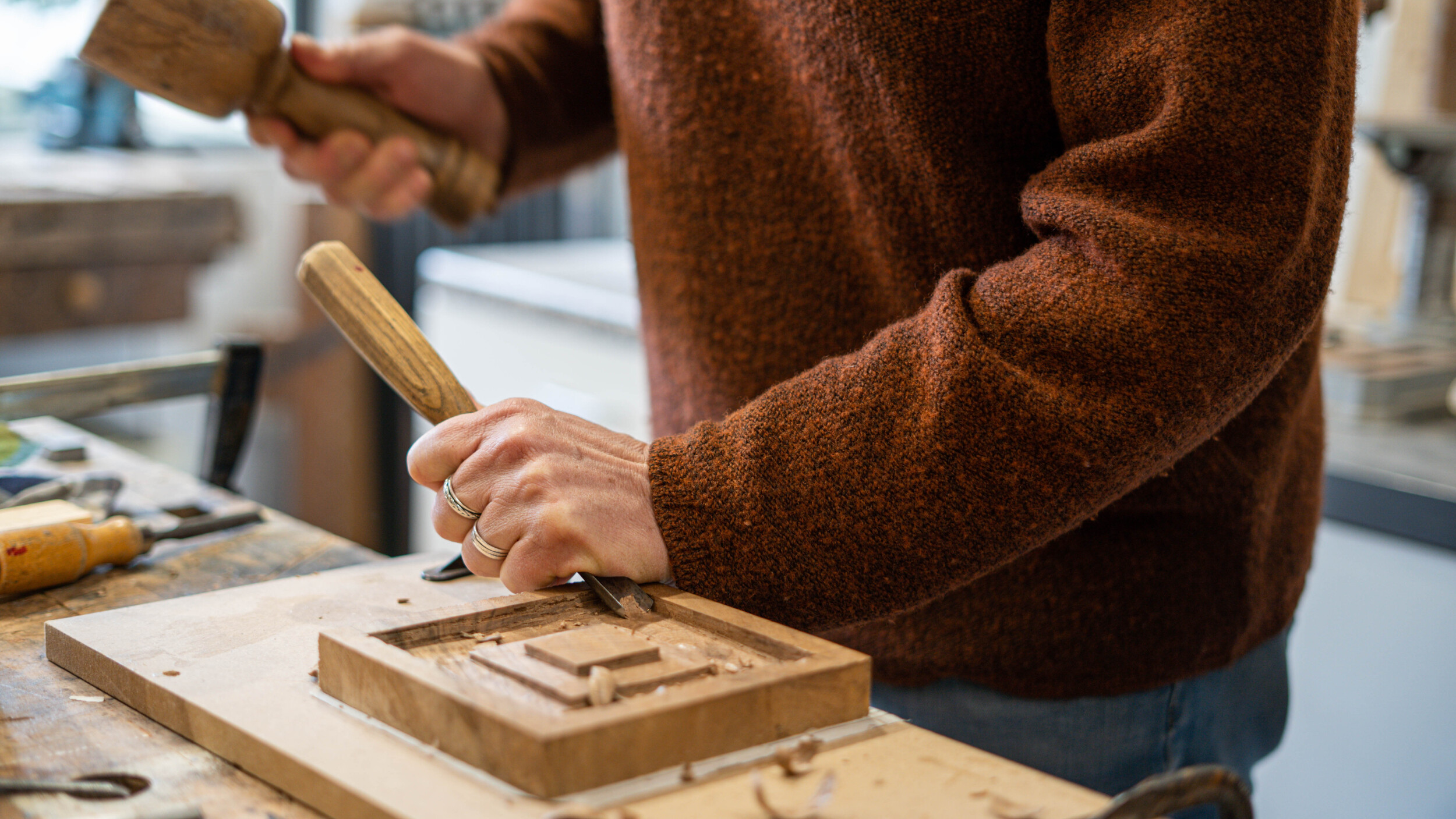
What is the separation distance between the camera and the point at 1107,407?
593 millimetres

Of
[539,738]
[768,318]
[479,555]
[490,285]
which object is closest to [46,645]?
[479,555]

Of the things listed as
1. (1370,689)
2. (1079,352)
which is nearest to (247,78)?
(1079,352)

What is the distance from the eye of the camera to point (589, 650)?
555 mm

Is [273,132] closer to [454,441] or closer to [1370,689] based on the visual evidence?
[454,441]

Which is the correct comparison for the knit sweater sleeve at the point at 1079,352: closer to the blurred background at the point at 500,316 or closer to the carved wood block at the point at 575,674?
the carved wood block at the point at 575,674

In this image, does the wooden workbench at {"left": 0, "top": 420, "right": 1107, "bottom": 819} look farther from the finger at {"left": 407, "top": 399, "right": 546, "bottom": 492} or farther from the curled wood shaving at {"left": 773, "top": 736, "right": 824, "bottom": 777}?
the finger at {"left": 407, "top": 399, "right": 546, "bottom": 492}

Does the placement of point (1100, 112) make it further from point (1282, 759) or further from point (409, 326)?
point (1282, 759)

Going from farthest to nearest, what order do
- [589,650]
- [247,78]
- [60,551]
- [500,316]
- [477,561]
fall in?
1. [500,316]
2. [247,78]
3. [60,551]
4. [477,561]
5. [589,650]

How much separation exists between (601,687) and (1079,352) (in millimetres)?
275

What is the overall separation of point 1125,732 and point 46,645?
67cm

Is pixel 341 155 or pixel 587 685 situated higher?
pixel 341 155

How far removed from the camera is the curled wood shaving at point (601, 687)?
1.70 ft

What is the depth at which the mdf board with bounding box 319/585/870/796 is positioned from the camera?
0.49 metres

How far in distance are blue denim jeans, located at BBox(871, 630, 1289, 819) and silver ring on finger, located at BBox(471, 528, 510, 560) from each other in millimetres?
329
